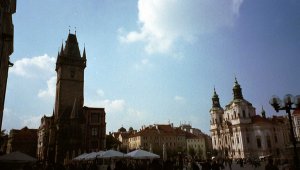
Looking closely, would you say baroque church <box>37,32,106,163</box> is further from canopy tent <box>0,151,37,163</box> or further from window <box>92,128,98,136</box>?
canopy tent <box>0,151,37,163</box>

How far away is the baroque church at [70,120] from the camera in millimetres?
55375

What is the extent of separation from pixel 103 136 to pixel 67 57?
21457mm

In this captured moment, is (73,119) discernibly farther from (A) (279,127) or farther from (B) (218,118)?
(A) (279,127)

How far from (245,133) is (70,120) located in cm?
5103

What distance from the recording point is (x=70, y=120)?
58.0 metres

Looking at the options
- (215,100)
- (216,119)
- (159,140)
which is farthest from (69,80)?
(215,100)

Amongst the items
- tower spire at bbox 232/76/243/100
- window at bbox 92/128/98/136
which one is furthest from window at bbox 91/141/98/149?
tower spire at bbox 232/76/243/100

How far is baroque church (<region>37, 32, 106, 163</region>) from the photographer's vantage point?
55.4 meters

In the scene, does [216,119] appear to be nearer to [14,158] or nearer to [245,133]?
[245,133]

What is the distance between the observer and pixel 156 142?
93.9 metres

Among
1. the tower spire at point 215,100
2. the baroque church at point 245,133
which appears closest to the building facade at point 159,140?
the baroque church at point 245,133

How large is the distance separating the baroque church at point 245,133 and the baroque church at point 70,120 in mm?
43100

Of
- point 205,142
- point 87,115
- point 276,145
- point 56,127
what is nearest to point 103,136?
point 87,115

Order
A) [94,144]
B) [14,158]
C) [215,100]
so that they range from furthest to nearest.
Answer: [215,100] → [94,144] → [14,158]
